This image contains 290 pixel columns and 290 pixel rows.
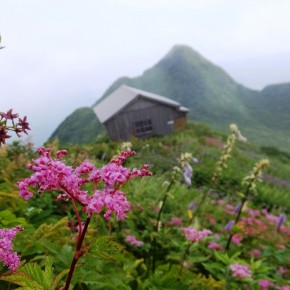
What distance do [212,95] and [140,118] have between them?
63823mm

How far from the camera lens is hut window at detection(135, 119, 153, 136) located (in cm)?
3641

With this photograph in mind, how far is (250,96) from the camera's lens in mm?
104000

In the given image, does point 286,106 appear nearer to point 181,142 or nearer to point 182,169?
point 181,142

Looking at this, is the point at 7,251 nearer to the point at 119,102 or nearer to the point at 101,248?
the point at 101,248

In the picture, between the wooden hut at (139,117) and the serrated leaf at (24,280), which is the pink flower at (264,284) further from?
the wooden hut at (139,117)

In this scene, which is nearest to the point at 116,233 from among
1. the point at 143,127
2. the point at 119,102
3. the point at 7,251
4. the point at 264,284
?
the point at 264,284

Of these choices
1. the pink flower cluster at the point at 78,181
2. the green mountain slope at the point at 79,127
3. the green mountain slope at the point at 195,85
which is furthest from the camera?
the green mountain slope at the point at 195,85

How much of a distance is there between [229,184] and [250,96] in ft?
293

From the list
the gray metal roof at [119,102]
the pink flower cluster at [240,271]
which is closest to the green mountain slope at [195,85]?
the gray metal roof at [119,102]

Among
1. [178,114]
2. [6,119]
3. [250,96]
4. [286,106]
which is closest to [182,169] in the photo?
[6,119]

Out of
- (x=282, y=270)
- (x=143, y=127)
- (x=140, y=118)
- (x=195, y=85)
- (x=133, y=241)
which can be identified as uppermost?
(x=195, y=85)

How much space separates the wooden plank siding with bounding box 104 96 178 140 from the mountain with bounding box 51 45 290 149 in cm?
3458

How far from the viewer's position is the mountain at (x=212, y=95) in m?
80.1

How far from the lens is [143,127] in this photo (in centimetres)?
3681
